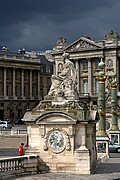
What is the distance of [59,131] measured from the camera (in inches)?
814

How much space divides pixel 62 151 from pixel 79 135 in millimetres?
1039

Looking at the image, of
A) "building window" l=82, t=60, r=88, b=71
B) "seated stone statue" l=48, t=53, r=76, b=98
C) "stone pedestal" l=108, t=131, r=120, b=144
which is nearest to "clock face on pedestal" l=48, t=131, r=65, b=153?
"seated stone statue" l=48, t=53, r=76, b=98

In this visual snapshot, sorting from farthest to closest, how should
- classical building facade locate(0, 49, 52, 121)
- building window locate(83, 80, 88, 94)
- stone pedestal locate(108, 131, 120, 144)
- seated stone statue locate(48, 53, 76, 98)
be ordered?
classical building facade locate(0, 49, 52, 121), building window locate(83, 80, 88, 94), stone pedestal locate(108, 131, 120, 144), seated stone statue locate(48, 53, 76, 98)

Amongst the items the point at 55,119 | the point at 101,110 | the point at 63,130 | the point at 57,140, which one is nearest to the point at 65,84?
the point at 55,119

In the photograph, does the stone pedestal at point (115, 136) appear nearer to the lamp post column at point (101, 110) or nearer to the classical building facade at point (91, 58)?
the lamp post column at point (101, 110)

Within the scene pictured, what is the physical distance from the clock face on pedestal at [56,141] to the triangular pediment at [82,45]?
73439 millimetres

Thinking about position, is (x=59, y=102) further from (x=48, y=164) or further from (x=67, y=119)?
(x=48, y=164)

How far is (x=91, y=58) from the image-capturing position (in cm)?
9500

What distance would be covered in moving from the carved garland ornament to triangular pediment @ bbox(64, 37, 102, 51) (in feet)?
241

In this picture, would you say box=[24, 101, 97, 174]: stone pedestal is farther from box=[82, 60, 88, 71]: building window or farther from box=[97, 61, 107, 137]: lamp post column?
box=[82, 60, 88, 71]: building window

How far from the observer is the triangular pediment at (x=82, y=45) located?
94250 millimetres

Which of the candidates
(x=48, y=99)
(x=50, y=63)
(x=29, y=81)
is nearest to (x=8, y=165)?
(x=48, y=99)

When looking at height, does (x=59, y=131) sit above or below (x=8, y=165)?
above

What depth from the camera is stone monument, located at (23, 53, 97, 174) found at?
20281 millimetres
